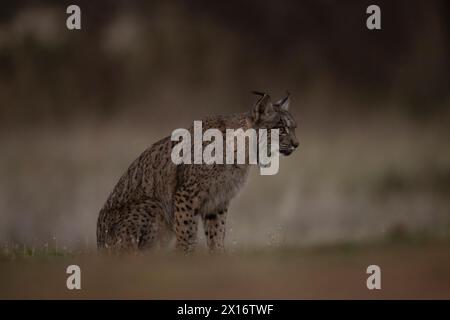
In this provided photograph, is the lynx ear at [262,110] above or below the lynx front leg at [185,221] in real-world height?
above

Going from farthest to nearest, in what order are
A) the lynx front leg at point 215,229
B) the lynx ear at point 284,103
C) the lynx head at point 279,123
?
the lynx front leg at point 215,229
the lynx ear at point 284,103
the lynx head at point 279,123

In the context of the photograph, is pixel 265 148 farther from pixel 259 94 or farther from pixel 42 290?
pixel 42 290

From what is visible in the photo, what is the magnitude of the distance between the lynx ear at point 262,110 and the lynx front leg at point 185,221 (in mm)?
1285

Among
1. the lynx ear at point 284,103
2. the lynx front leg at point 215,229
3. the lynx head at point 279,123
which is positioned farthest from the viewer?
the lynx front leg at point 215,229

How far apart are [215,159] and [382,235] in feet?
7.53

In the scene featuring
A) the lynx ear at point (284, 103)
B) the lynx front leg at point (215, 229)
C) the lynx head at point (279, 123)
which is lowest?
the lynx front leg at point (215, 229)

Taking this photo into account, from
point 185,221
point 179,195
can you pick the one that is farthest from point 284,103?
point 185,221

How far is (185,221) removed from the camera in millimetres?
9969

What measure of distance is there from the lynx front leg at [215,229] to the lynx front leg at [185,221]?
35 centimetres

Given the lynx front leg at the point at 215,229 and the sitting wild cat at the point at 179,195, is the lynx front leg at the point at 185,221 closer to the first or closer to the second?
the sitting wild cat at the point at 179,195

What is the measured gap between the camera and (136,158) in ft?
35.0

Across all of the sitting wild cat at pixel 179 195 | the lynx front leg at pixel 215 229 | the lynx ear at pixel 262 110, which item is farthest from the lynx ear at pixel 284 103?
the lynx front leg at pixel 215 229

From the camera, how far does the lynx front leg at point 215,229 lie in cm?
1033

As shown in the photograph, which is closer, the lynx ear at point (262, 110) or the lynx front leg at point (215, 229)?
the lynx ear at point (262, 110)
